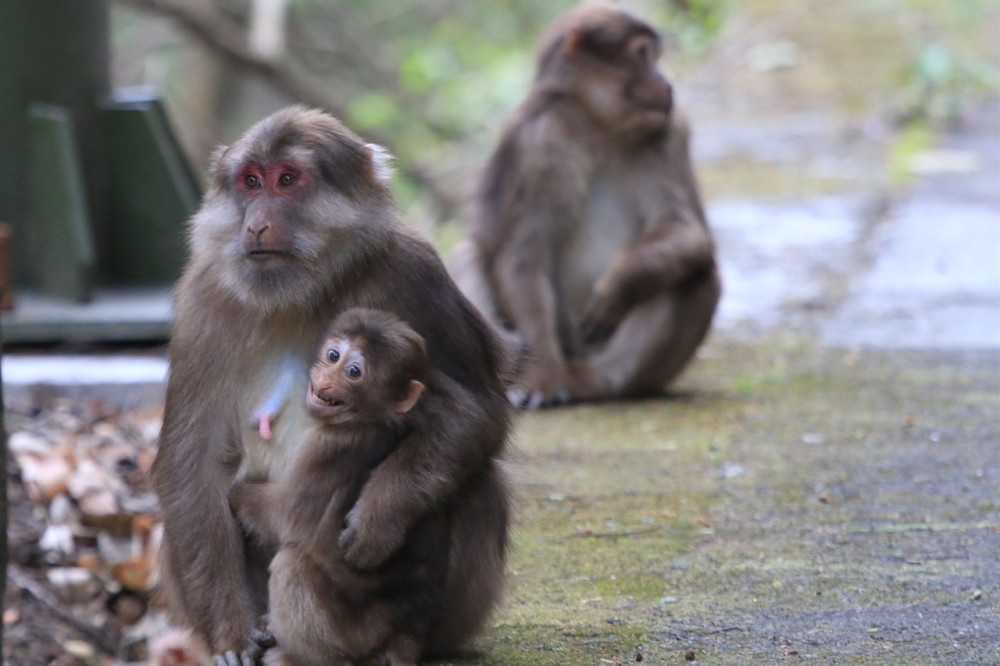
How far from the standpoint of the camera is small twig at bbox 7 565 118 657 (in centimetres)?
548

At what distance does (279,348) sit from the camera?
12.7 ft

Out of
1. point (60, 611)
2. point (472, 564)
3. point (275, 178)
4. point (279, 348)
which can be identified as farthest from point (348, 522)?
point (60, 611)

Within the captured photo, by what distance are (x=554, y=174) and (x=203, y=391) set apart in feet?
11.1

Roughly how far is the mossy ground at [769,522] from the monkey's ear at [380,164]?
46.6 inches

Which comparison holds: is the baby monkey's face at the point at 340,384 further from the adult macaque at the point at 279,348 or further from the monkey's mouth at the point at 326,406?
the adult macaque at the point at 279,348

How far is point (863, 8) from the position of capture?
14.7 m

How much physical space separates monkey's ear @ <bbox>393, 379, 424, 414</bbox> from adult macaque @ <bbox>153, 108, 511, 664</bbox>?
0.08 meters

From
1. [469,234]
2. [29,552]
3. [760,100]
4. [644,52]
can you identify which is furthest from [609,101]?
Result: [760,100]

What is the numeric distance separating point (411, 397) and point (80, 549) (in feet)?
9.25

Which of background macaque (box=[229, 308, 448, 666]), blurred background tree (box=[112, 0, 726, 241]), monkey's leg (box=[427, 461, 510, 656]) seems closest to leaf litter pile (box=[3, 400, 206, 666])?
monkey's leg (box=[427, 461, 510, 656])

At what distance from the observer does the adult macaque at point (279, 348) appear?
12.2 ft

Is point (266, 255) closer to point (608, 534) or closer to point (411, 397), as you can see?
point (411, 397)

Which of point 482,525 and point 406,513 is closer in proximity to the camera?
point 406,513

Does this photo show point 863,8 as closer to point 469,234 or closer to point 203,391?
point 469,234
